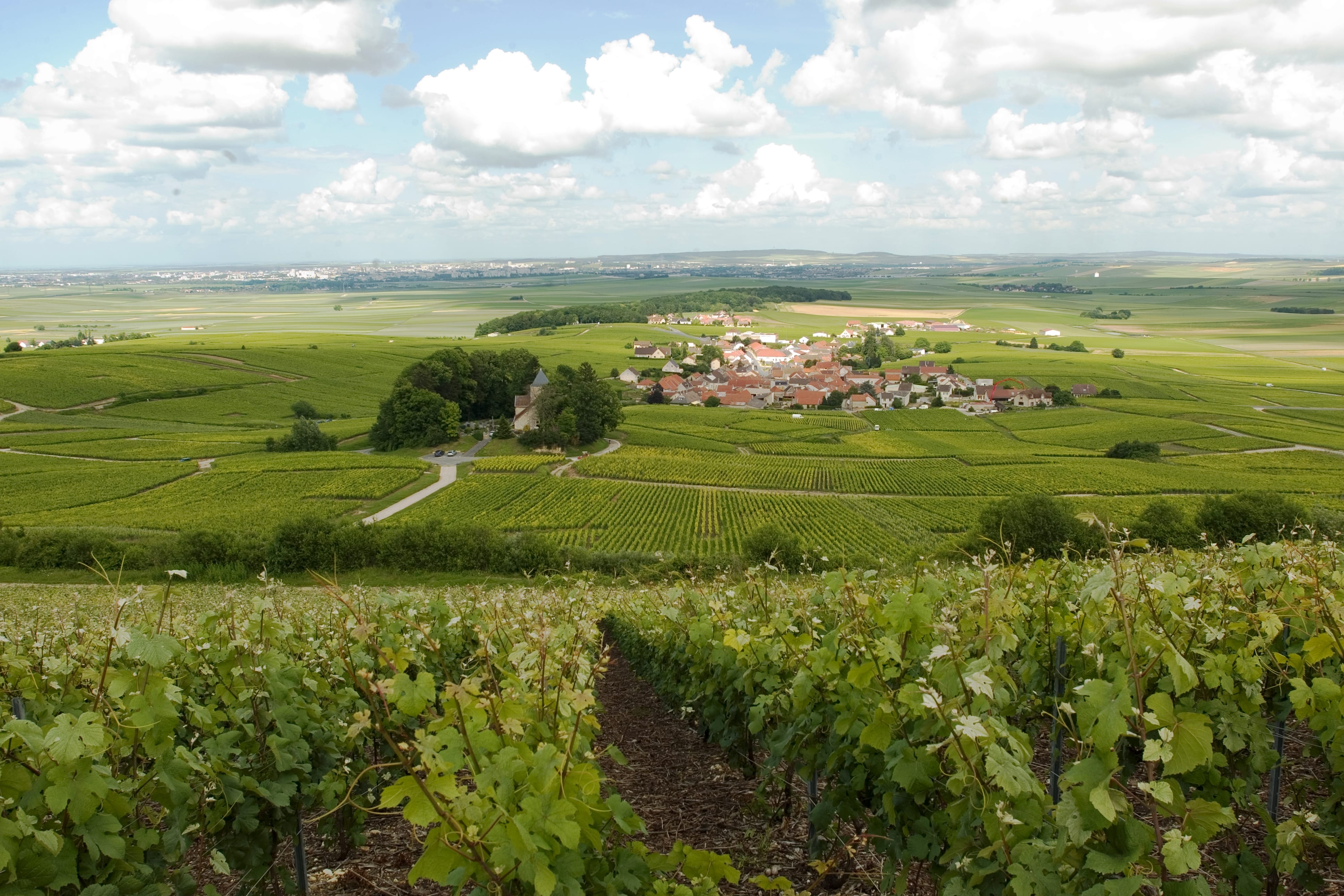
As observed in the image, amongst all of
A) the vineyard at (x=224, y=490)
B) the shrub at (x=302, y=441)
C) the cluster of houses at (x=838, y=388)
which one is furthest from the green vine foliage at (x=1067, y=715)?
the cluster of houses at (x=838, y=388)

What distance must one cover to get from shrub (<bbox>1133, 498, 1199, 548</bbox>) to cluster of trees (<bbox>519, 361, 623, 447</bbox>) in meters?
39.3

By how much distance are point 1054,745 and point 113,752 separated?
4.34 meters

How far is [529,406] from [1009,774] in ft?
225

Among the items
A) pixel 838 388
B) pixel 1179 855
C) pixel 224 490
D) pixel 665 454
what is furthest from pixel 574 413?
pixel 1179 855

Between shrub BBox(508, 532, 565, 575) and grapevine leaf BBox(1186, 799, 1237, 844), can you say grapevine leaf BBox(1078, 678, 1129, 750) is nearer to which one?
grapevine leaf BBox(1186, 799, 1237, 844)

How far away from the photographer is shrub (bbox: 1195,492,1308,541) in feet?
113

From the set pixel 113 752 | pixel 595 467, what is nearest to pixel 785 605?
pixel 113 752

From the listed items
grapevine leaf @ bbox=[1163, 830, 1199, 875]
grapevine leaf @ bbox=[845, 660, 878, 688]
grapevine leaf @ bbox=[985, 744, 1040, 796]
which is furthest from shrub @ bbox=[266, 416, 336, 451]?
grapevine leaf @ bbox=[1163, 830, 1199, 875]

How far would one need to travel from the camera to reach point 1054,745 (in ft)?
13.2

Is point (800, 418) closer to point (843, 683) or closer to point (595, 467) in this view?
point (595, 467)

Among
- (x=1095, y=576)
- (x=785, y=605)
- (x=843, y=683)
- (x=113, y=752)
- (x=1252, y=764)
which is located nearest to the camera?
(x=1095, y=576)

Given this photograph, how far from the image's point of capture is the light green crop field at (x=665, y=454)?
44344 mm

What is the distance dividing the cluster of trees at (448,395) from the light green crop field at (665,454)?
4.96 metres

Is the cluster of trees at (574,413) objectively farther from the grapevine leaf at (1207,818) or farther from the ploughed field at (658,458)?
the grapevine leaf at (1207,818)
